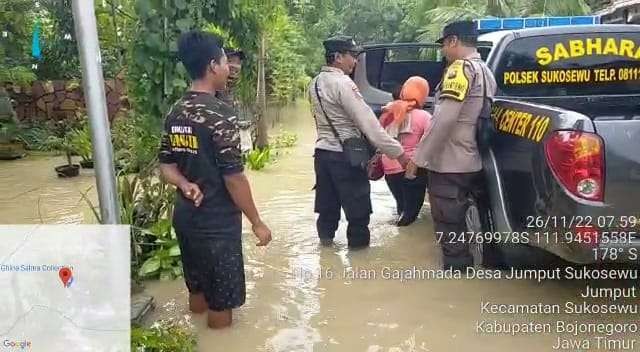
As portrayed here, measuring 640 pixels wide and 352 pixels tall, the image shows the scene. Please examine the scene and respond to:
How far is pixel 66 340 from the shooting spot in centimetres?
259

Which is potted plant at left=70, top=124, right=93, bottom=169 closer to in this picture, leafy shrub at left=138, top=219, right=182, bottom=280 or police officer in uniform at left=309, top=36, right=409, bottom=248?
leafy shrub at left=138, top=219, right=182, bottom=280

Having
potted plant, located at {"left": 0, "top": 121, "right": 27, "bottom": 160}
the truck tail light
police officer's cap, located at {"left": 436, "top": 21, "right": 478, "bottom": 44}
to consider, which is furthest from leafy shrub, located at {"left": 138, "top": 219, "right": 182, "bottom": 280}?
potted plant, located at {"left": 0, "top": 121, "right": 27, "bottom": 160}

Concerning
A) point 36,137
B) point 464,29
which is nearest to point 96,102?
point 464,29

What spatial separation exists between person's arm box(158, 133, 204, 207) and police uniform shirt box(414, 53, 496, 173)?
1580mm

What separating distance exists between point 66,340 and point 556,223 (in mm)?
2293

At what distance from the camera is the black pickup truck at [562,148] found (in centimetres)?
289

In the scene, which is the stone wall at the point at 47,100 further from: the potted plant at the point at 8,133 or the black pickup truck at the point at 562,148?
the black pickup truck at the point at 562,148

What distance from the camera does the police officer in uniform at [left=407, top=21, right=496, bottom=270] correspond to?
3.88m

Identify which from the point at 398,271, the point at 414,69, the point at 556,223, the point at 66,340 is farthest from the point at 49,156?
the point at 556,223

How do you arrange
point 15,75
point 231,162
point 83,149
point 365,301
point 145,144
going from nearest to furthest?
point 231,162
point 365,301
point 145,144
point 83,149
point 15,75

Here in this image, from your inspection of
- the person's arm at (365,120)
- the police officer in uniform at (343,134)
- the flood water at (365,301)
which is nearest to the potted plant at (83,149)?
the flood water at (365,301)

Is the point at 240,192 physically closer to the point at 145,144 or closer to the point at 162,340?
the point at 162,340

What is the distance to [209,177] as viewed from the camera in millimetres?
3219

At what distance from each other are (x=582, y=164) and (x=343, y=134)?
6.77ft
